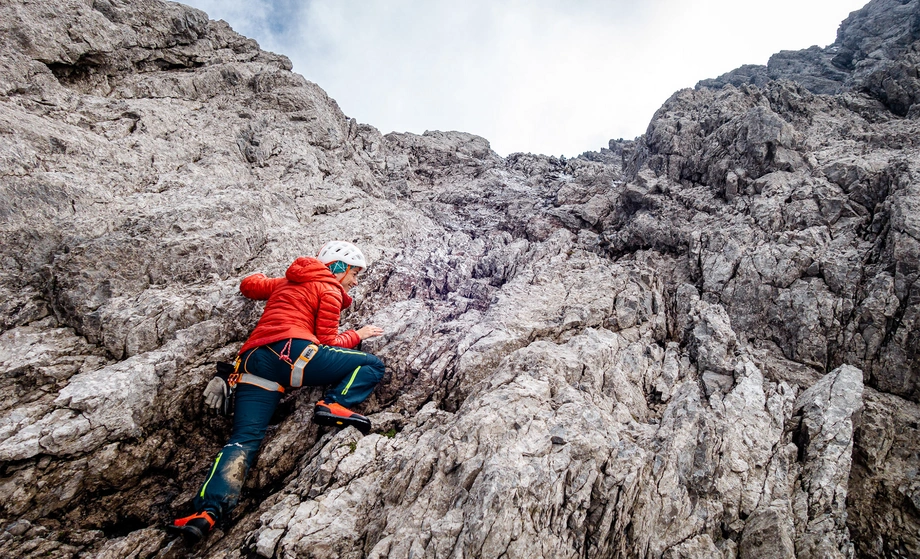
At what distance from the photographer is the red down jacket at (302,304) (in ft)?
25.1

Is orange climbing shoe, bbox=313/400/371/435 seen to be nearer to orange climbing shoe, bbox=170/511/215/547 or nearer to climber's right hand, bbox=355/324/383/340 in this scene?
climber's right hand, bbox=355/324/383/340

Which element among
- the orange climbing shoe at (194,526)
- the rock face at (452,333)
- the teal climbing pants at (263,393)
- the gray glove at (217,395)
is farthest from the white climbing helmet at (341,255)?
the orange climbing shoe at (194,526)

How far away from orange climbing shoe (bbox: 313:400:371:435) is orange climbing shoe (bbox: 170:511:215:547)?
2.00 m

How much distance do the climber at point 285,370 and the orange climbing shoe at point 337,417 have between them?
17mm

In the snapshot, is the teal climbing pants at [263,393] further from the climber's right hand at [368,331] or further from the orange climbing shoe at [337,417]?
the climber's right hand at [368,331]

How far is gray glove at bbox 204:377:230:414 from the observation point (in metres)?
7.38

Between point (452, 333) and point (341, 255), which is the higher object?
point (341, 255)

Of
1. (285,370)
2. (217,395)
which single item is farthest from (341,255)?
(217,395)

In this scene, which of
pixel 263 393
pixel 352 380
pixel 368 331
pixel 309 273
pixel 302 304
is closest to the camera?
pixel 263 393

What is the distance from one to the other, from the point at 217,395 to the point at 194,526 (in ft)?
7.37

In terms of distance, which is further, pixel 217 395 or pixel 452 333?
pixel 452 333

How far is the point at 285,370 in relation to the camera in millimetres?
7277

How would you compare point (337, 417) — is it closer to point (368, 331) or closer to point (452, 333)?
point (368, 331)

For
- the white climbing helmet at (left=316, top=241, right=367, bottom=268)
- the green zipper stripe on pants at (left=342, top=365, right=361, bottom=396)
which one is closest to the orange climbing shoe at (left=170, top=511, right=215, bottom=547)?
the green zipper stripe on pants at (left=342, top=365, right=361, bottom=396)
